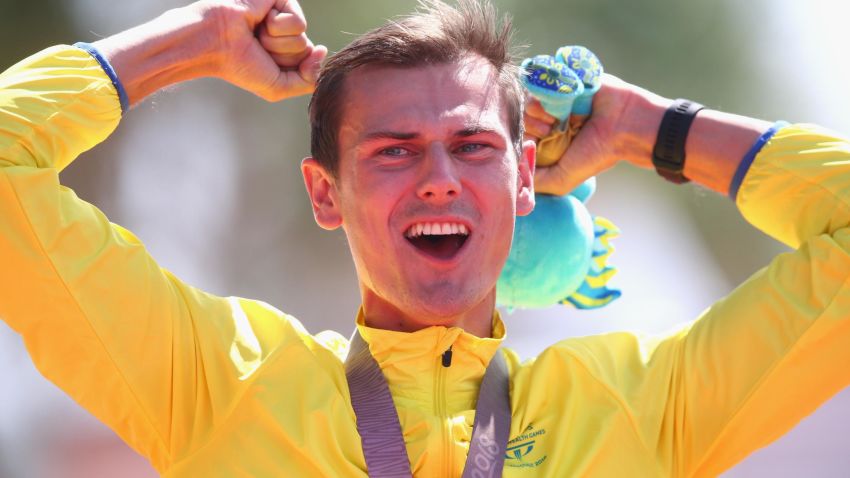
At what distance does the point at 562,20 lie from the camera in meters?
9.62

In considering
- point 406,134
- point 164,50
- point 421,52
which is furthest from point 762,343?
point 164,50

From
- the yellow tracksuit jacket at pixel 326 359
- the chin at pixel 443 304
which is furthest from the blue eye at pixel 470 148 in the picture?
the yellow tracksuit jacket at pixel 326 359

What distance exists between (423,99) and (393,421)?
915 millimetres

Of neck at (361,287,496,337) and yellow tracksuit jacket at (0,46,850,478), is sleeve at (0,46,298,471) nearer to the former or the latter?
yellow tracksuit jacket at (0,46,850,478)

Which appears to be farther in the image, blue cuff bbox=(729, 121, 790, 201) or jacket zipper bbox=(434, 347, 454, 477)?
blue cuff bbox=(729, 121, 790, 201)

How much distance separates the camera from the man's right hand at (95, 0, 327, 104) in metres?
3.40

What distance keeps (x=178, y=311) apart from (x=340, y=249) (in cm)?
630

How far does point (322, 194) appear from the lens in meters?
3.56

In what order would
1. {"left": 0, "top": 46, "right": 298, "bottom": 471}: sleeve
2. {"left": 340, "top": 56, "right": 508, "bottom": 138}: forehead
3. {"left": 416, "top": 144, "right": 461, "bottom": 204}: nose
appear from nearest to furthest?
1. {"left": 0, "top": 46, "right": 298, "bottom": 471}: sleeve
2. {"left": 416, "top": 144, "right": 461, "bottom": 204}: nose
3. {"left": 340, "top": 56, "right": 508, "bottom": 138}: forehead

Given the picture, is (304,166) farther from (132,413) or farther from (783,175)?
(783,175)

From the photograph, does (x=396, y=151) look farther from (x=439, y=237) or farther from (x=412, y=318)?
(x=412, y=318)

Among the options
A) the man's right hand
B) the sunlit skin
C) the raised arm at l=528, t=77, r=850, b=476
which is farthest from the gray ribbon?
the man's right hand

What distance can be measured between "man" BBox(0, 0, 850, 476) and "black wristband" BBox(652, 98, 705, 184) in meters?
0.06

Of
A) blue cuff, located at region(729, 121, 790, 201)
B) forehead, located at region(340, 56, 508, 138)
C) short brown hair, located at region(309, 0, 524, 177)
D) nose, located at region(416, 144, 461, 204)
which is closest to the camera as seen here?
nose, located at region(416, 144, 461, 204)
